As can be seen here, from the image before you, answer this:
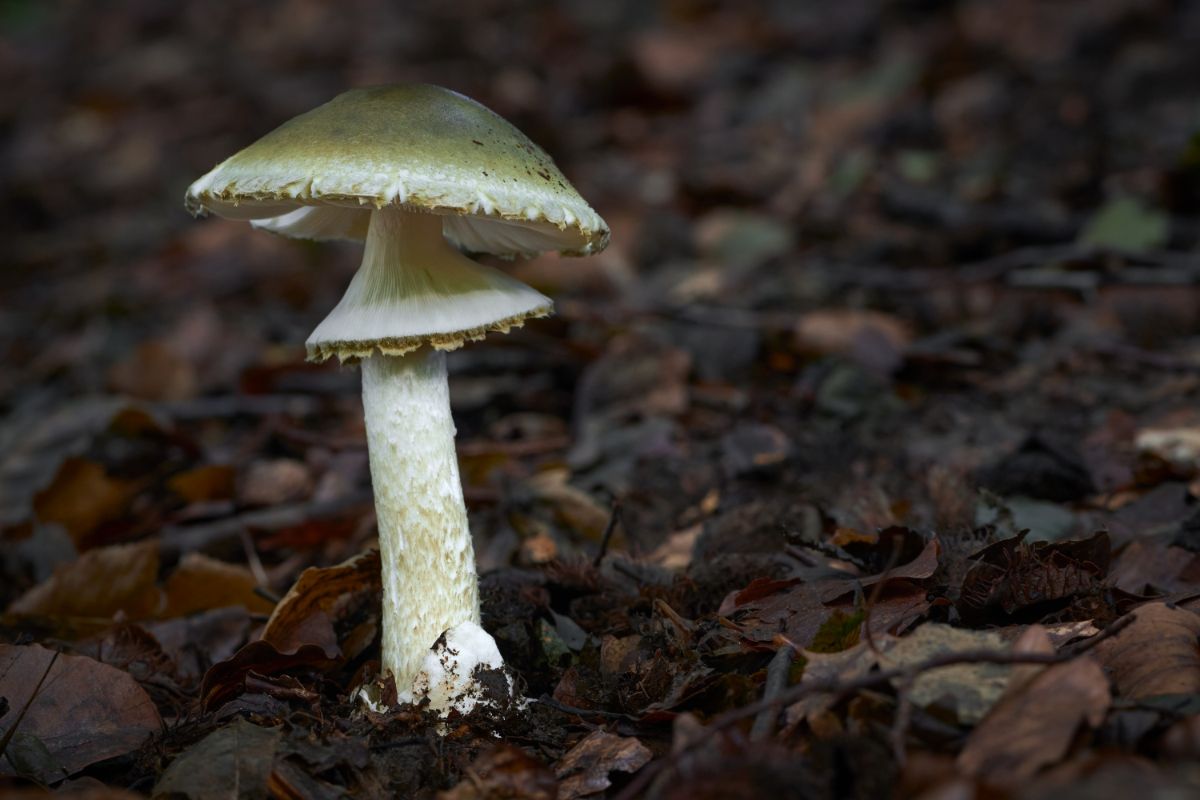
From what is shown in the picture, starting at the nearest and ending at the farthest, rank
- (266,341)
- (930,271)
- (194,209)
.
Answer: (194,209)
(930,271)
(266,341)

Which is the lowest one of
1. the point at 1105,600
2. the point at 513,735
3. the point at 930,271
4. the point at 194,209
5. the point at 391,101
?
the point at 513,735

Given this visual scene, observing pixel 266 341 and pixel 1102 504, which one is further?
pixel 266 341

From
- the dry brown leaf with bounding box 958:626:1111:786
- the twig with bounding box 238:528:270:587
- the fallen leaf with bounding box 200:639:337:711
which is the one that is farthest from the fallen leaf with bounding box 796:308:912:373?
the fallen leaf with bounding box 200:639:337:711

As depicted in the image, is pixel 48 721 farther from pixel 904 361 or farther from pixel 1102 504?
pixel 904 361

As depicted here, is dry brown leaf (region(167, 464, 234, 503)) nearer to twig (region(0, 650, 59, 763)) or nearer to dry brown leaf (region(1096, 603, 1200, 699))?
twig (region(0, 650, 59, 763))

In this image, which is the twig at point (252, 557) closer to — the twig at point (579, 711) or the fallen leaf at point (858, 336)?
the twig at point (579, 711)

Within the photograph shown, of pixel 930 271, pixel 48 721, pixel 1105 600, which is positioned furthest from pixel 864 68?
pixel 48 721
